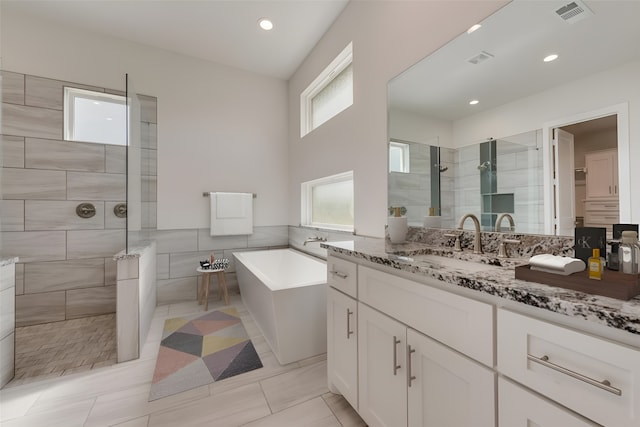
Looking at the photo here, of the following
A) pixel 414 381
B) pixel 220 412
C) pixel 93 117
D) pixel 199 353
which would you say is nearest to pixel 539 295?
pixel 414 381

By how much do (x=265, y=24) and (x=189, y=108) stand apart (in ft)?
4.36

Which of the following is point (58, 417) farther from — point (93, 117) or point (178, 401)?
point (93, 117)

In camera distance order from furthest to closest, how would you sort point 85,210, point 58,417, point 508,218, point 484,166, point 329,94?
point 329,94, point 85,210, point 58,417, point 484,166, point 508,218

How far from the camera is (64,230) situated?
2633 millimetres

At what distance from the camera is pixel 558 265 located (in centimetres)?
70

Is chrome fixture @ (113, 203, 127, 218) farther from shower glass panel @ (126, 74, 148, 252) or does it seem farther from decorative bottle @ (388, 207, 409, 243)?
decorative bottle @ (388, 207, 409, 243)

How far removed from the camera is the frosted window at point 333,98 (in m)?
2.66

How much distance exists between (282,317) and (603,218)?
5.60ft

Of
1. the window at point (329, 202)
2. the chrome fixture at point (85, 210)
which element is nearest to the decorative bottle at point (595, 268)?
the window at point (329, 202)

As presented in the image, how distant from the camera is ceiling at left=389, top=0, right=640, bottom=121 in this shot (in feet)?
2.90

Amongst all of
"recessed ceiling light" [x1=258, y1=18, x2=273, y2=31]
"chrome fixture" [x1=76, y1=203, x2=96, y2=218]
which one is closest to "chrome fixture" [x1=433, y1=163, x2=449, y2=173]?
"recessed ceiling light" [x1=258, y1=18, x2=273, y2=31]

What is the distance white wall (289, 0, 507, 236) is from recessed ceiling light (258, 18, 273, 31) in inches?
21.9

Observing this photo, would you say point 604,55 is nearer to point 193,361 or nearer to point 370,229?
point 370,229

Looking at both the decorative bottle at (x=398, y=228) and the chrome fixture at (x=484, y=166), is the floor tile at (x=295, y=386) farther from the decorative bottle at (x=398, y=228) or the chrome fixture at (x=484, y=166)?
the chrome fixture at (x=484, y=166)
